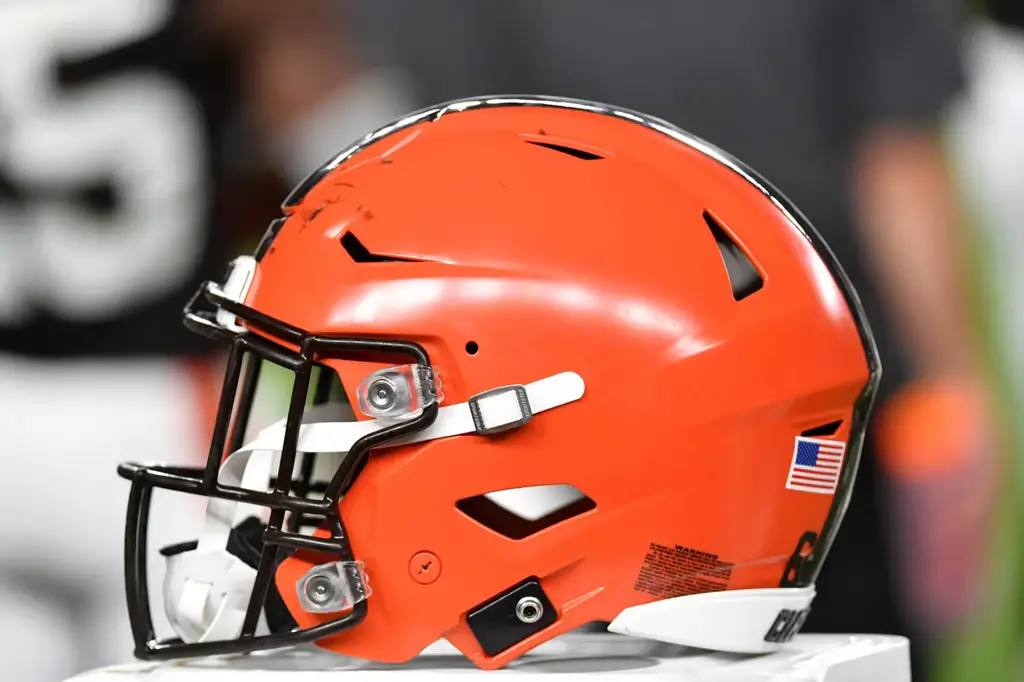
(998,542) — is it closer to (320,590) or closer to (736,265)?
(736,265)

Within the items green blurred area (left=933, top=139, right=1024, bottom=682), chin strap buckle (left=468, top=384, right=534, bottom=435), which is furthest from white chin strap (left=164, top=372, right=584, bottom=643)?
green blurred area (left=933, top=139, right=1024, bottom=682)

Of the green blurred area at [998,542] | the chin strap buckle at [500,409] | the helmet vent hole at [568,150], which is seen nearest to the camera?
the chin strap buckle at [500,409]

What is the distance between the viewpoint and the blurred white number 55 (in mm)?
1554

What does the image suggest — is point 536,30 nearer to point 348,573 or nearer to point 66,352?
point 66,352

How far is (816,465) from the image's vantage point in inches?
35.8

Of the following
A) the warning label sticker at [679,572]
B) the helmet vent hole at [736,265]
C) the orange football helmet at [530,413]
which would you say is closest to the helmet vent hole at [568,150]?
the orange football helmet at [530,413]

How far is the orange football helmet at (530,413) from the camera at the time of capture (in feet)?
2.78

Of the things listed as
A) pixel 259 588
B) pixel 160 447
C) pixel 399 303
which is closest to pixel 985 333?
Answer: pixel 399 303

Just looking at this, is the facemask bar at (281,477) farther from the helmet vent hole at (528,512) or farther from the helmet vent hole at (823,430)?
the helmet vent hole at (823,430)

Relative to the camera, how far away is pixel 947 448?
4.99 feet

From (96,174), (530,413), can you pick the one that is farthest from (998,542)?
(96,174)

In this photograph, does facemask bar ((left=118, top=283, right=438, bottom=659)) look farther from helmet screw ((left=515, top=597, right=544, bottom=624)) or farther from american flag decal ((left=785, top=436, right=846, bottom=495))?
american flag decal ((left=785, top=436, right=846, bottom=495))

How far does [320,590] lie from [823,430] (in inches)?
18.3

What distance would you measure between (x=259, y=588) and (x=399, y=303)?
27 cm
